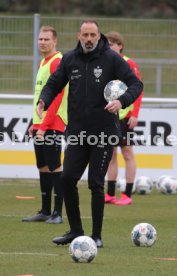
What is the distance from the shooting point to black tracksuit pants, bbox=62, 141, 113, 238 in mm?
10062

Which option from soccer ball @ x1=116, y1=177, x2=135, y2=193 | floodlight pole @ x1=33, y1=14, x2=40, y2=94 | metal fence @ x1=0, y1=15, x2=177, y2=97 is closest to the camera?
soccer ball @ x1=116, y1=177, x2=135, y2=193

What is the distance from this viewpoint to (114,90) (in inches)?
386

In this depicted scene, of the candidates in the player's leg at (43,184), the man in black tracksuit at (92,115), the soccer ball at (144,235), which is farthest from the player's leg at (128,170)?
the man in black tracksuit at (92,115)

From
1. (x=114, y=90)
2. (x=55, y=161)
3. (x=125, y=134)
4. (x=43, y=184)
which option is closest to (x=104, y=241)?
(x=114, y=90)

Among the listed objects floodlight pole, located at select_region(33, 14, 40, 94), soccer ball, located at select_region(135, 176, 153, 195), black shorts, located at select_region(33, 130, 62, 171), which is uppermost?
floodlight pole, located at select_region(33, 14, 40, 94)

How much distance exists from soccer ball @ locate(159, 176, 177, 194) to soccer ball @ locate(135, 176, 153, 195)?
17 cm

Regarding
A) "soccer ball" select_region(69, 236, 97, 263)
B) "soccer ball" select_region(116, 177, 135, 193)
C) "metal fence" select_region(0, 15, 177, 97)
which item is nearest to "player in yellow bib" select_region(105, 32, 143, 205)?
"soccer ball" select_region(116, 177, 135, 193)

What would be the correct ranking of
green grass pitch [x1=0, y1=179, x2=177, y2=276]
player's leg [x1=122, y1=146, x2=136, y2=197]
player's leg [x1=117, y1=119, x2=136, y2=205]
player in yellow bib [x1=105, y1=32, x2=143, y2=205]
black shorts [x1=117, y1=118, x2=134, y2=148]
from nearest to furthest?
green grass pitch [x1=0, y1=179, x2=177, y2=276], player in yellow bib [x1=105, y1=32, x2=143, y2=205], black shorts [x1=117, y1=118, x2=134, y2=148], player's leg [x1=117, y1=119, x2=136, y2=205], player's leg [x1=122, y1=146, x2=136, y2=197]

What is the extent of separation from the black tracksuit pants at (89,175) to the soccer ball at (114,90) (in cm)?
52

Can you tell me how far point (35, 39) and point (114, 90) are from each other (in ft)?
30.2

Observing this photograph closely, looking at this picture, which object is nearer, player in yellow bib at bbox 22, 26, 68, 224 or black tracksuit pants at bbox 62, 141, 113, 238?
black tracksuit pants at bbox 62, 141, 113, 238

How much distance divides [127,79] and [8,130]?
7171 millimetres

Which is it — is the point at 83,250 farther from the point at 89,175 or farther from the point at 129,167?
the point at 129,167

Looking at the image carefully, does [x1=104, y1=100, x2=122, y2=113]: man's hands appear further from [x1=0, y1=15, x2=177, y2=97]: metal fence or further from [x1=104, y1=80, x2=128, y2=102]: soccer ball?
[x1=0, y1=15, x2=177, y2=97]: metal fence
